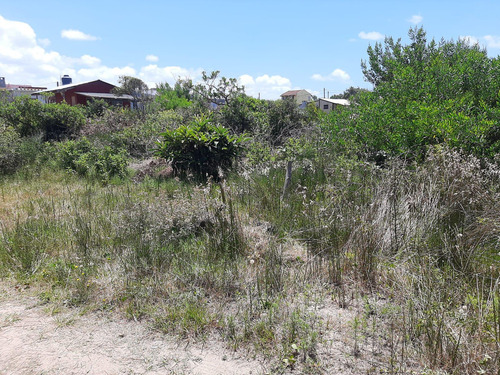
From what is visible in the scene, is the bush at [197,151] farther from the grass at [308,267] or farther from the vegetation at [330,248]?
the grass at [308,267]

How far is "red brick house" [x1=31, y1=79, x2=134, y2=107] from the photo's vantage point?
3559cm

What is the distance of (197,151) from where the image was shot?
8500 millimetres

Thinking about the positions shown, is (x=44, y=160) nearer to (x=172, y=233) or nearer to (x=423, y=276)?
(x=172, y=233)

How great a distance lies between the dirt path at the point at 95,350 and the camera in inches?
107

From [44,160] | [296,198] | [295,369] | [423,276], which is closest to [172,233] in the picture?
[296,198]

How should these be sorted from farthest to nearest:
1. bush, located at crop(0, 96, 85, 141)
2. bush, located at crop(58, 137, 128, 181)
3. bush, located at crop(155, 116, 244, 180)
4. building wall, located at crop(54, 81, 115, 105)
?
building wall, located at crop(54, 81, 115, 105) < bush, located at crop(0, 96, 85, 141) < bush, located at crop(58, 137, 128, 181) < bush, located at crop(155, 116, 244, 180)

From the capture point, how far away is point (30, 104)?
11891mm

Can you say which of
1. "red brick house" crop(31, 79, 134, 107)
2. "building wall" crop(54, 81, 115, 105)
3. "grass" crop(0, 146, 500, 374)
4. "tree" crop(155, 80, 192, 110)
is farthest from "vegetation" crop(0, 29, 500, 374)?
"building wall" crop(54, 81, 115, 105)

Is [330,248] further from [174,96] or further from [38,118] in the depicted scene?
[174,96]

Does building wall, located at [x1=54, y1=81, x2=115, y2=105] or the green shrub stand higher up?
building wall, located at [x1=54, y1=81, x2=115, y2=105]

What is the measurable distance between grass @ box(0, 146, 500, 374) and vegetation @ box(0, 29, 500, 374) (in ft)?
0.05

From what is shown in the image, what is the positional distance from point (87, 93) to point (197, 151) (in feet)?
108

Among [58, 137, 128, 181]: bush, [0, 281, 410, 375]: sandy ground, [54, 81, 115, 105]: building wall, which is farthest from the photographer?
[54, 81, 115, 105]: building wall

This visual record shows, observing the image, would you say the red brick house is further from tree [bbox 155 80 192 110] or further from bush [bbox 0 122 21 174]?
bush [bbox 0 122 21 174]
